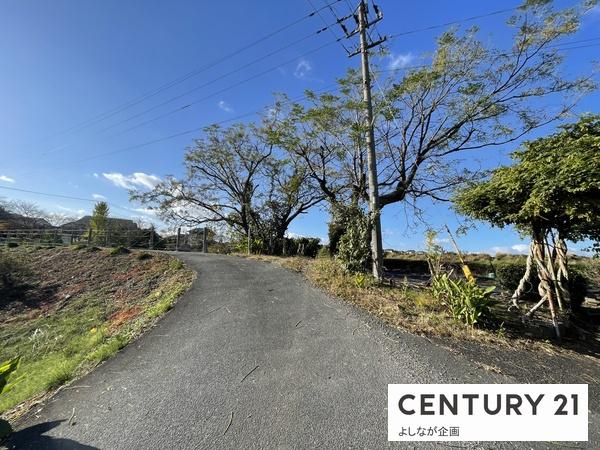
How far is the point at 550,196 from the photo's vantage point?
4.58m

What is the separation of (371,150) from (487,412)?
7075 mm

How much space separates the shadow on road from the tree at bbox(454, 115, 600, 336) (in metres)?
6.12

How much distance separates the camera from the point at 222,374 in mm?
3600

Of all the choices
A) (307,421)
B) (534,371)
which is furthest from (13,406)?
(534,371)

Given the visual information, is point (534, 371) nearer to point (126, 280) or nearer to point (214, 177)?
point (126, 280)

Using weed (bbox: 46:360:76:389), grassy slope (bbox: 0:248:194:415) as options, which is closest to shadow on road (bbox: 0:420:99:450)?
grassy slope (bbox: 0:248:194:415)

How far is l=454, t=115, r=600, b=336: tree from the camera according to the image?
168 inches

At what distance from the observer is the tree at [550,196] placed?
4.26m

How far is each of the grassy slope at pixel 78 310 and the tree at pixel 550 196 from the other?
6537 millimetres

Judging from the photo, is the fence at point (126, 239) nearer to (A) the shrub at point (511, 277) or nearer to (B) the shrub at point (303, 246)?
(B) the shrub at point (303, 246)

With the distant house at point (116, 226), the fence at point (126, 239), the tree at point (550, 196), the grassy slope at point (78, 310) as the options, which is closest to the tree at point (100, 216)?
the distant house at point (116, 226)

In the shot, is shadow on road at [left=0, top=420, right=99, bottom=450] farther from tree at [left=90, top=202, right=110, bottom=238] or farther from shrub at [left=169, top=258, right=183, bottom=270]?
tree at [left=90, top=202, right=110, bottom=238]

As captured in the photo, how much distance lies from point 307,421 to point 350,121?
1000cm

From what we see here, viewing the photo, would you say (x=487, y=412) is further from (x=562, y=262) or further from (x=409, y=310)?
(x=562, y=262)
